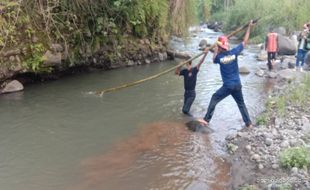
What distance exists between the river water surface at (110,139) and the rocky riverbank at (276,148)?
35 centimetres

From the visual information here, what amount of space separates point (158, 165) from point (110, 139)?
1604 millimetres

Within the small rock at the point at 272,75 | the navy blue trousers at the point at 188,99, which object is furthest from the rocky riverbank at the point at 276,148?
the small rock at the point at 272,75

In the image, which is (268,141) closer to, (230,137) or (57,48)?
(230,137)

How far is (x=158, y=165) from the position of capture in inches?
265

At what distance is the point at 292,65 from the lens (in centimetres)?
1602

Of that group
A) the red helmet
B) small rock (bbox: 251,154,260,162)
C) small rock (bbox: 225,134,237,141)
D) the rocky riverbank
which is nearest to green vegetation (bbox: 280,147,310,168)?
the rocky riverbank

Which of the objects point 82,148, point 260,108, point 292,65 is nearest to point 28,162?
point 82,148

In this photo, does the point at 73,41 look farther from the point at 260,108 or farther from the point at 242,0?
the point at 242,0

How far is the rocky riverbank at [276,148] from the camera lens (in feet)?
17.9

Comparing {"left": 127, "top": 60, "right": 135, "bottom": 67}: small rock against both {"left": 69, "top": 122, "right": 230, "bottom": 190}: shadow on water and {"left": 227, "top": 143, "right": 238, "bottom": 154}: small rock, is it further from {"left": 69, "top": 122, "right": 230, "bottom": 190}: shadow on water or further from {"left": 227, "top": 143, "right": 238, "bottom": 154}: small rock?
{"left": 227, "top": 143, "right": 238, "bottom": 154}: small rock

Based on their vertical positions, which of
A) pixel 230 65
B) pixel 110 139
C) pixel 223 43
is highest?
pixel 223 43

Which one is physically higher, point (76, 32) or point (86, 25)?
point (86, 25)

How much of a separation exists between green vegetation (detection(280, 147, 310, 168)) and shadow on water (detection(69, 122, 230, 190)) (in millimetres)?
944

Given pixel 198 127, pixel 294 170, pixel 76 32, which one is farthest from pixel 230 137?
pixel 76 32
